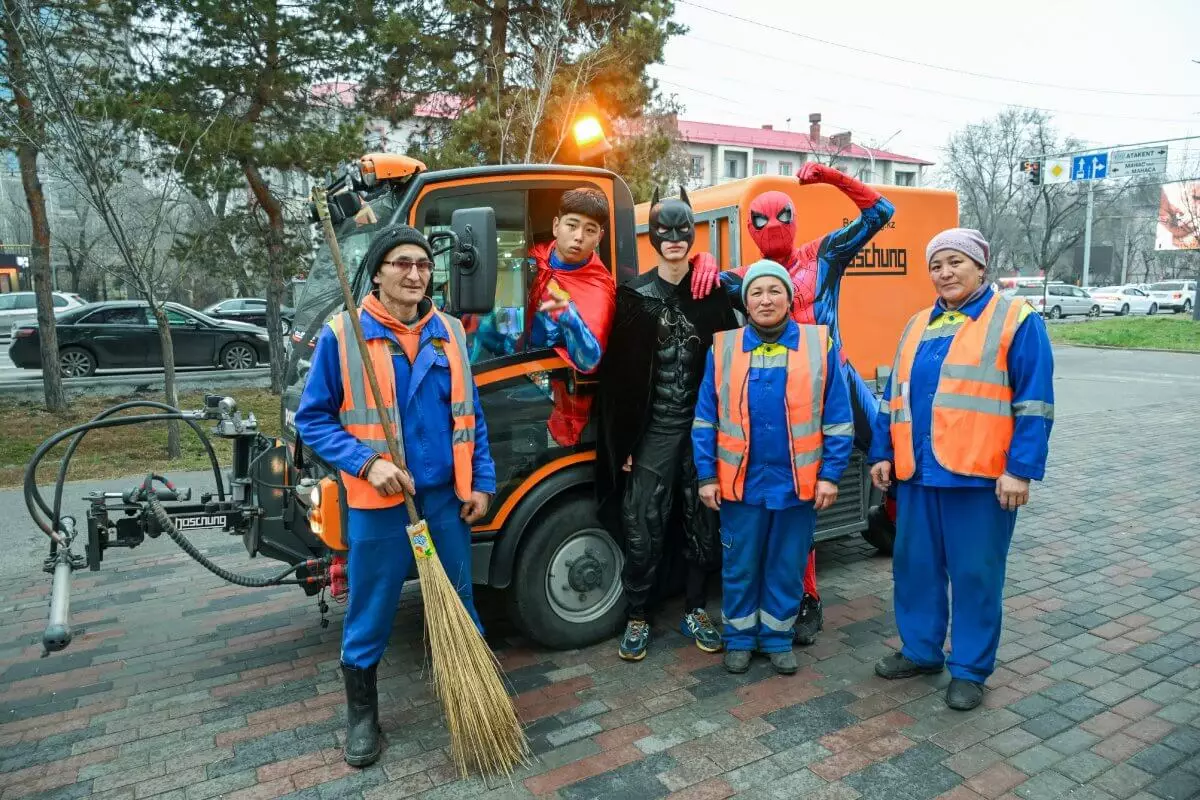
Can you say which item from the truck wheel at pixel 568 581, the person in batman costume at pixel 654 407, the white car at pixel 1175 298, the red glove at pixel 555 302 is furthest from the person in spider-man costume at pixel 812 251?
the white car at pixel 1175 298

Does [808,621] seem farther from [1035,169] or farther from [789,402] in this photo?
[1035,169]

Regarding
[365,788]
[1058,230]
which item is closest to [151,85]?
[365,788]

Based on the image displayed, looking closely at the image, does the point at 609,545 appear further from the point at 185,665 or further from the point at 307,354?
the point at 185,665

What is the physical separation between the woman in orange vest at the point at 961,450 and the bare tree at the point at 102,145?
717 centimetres

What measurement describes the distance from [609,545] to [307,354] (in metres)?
1.70

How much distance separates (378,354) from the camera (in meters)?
3.10

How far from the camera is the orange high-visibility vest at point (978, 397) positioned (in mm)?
3346

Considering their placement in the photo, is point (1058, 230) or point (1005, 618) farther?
point (1058, 230)

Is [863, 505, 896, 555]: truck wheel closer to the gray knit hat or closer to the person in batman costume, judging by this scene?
the person in batman costume

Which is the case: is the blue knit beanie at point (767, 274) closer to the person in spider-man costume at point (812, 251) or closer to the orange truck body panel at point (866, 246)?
the person in spider-man costume at point (812, 251)

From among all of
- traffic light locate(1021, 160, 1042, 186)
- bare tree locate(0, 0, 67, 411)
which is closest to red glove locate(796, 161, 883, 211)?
bare tree locate(0, 0, 67, 411)

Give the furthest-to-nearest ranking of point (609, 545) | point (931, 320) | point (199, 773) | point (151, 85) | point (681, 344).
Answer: point (151, 85), point (609, 545), point (681, 344), point (931, 320), point (199, 773)

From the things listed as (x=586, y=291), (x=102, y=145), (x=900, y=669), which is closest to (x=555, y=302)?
(x=586, y=291)

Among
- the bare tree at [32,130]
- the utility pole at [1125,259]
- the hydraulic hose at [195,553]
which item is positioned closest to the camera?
the hydraulic hose at [195,553]
